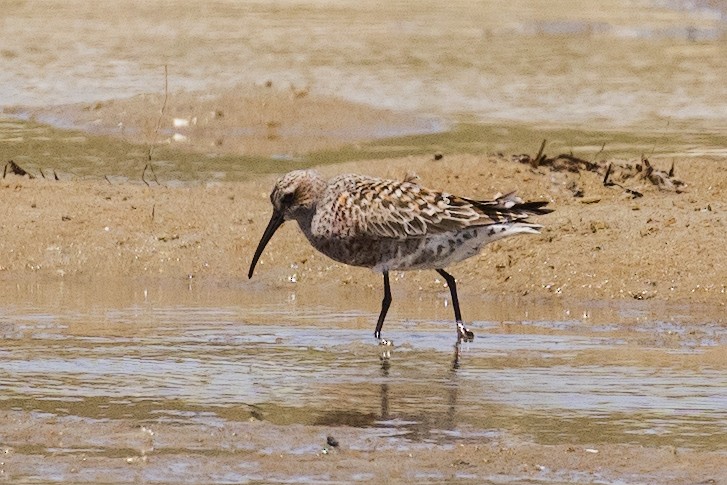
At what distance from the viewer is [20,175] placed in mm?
14438

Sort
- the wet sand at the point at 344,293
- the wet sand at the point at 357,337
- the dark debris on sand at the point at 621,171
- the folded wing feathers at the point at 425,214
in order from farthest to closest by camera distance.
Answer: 1. the dark debris on sand at the point at 621,171
2. the folded wing feathers at the point at 425,214
3. the wet sand at the point at 344,293
4. the wet sand at the point at 357,337

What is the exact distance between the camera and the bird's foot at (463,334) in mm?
9656

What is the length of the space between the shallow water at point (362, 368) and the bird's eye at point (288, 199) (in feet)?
2.35

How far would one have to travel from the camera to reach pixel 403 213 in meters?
9.86

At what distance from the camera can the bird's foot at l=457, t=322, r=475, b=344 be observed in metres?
9.66

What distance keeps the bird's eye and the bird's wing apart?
0.92 feet

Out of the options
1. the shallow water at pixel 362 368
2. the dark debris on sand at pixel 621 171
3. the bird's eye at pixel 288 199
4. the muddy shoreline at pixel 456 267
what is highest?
the dark debris on sand at pixel 621 171

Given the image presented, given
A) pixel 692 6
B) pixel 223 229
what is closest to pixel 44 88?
pixel 223 229

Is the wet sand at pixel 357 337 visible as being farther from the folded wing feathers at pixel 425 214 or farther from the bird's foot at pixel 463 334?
the folded wing feathers at pixel 425 214

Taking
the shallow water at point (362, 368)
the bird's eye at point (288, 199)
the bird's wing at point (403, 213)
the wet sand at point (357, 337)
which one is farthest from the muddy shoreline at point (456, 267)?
the bird's wing at point (403, 213)

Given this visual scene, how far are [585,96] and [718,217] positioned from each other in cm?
1023

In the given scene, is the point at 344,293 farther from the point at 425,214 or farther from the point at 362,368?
the point at 362,368

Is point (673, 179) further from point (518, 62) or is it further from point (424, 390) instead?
point (518, 62)

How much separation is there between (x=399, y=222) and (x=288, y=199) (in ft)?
2.67
